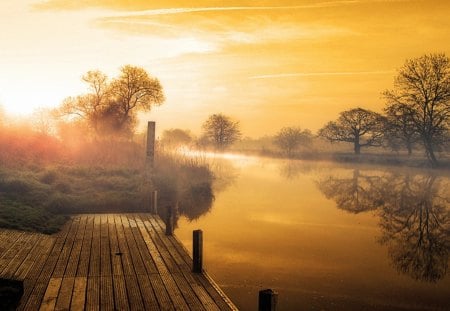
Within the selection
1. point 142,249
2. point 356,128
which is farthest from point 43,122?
point 356,128

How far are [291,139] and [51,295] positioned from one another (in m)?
86.3

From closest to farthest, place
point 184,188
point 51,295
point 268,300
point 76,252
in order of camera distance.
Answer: point 268,300, point 51,295, point 76,252, point 184,188

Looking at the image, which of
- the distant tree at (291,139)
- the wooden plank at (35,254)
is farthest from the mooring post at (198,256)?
the distant tree at (291,139)

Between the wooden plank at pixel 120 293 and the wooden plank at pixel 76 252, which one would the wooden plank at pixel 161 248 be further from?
the wooden plank at pixel 76 252

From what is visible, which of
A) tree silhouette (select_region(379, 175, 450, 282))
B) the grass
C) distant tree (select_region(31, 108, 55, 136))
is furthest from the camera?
distant tree (select_region(31, 108, 55, 136))

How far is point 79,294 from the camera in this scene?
7547mm

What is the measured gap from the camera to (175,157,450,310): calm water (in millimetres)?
10000

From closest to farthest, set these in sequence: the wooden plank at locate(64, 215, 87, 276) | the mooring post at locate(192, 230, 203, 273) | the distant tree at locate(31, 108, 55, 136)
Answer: the wooden plank at locate(64, 215, 87, 276), the mooring post at locate(192, 230, 203, 273), the distant tree at locate(31, 108, 55, 136)

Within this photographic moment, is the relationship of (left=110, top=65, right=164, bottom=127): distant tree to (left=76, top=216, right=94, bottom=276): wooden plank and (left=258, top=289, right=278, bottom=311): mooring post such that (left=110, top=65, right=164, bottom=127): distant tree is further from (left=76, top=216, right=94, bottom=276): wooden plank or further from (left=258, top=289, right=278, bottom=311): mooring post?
(left=258, top=289, right=278, bottom=311): mooring post

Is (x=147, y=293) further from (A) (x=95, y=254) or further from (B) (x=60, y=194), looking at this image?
(B) (x=60, y=194)

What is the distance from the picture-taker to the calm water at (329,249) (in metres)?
10.0

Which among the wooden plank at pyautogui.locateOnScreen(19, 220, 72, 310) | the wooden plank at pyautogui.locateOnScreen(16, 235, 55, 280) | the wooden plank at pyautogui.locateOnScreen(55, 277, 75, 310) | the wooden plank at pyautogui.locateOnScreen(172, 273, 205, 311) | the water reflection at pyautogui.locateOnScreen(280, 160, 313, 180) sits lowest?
the wooden plank at pyautogui.locateOnScreen(172, 273, 205, 311)

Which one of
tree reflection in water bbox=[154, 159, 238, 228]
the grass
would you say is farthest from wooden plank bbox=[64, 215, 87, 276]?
tree reflection in water bbox=[154, 159, 238, 228]

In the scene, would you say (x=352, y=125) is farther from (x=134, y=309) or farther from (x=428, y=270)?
(x=134, y=309)
